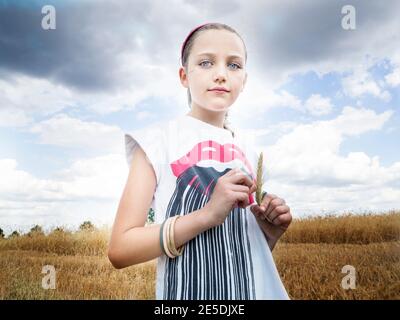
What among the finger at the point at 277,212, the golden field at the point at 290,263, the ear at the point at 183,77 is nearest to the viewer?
the finger at the point at 277,212

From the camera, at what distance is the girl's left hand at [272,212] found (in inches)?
61.3

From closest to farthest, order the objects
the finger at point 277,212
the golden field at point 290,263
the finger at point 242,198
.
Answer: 1. the finger at point 242,198
2. the finger at point 277,212
3. the golden field at point 290,263

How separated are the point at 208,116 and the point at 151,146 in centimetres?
22

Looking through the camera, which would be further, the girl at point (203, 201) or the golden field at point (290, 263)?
the golden field at point (290, 263)

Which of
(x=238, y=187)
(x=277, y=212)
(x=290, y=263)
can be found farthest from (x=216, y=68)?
(x=290, y=263)

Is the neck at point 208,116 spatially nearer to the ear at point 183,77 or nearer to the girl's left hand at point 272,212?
the ear at point 183,77

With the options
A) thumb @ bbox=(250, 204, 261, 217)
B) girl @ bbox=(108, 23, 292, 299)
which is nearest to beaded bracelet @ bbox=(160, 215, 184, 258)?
girl @ bbox=(108, 23, 292, 299)

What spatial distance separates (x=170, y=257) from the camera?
58.7 inches

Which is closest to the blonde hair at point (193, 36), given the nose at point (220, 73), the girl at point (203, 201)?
the girl at point (203, 201)

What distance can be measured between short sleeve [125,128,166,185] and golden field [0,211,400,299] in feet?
1.44

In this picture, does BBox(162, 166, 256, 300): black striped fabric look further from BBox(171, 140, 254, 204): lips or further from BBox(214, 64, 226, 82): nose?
BBox(214, 64, 226, 82): nose
